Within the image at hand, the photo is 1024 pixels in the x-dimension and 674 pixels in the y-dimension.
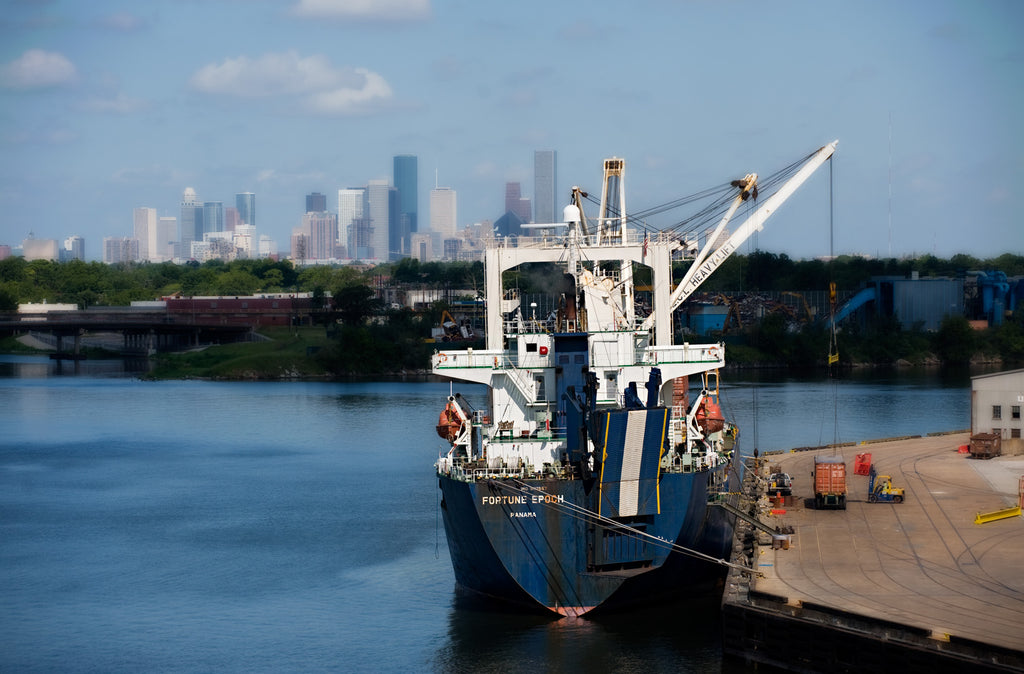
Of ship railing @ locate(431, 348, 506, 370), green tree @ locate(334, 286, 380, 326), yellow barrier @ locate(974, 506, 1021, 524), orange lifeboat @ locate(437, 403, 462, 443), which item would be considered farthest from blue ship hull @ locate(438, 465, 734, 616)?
green tree @ locate(334, 286, 380, 326)

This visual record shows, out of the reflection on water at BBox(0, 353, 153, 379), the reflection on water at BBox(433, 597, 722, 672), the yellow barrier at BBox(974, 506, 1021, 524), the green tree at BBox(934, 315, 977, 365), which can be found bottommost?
the reflection on water at BBox(433, 597, 722, 672)

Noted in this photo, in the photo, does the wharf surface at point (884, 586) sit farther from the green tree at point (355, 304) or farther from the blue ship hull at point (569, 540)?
the green tree at point (355, 304)

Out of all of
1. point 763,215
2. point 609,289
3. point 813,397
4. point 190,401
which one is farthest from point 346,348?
point 609,289

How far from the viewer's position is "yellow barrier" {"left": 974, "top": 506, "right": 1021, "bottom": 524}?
34469mm

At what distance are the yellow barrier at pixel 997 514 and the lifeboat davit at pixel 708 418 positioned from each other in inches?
280

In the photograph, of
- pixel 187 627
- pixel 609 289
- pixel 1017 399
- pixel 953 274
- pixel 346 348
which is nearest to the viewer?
pixel 187 627

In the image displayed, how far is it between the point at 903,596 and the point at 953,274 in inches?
5269

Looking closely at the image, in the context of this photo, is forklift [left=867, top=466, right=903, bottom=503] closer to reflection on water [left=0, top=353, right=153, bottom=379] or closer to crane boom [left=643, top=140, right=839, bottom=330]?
crane boom [left=643, top=140, right=839, bottom=330]

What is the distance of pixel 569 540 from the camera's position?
1189 inches

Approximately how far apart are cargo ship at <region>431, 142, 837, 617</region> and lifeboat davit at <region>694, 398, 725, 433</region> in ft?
0.15

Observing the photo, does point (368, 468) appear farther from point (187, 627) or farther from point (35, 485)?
point (187, 627)

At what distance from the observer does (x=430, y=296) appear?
165875 mm

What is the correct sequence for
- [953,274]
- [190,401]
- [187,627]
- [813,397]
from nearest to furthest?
[187,627] → [813,397] → [190,401] → [953,274]

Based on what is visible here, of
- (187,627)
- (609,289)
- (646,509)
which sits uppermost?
(609,289)
